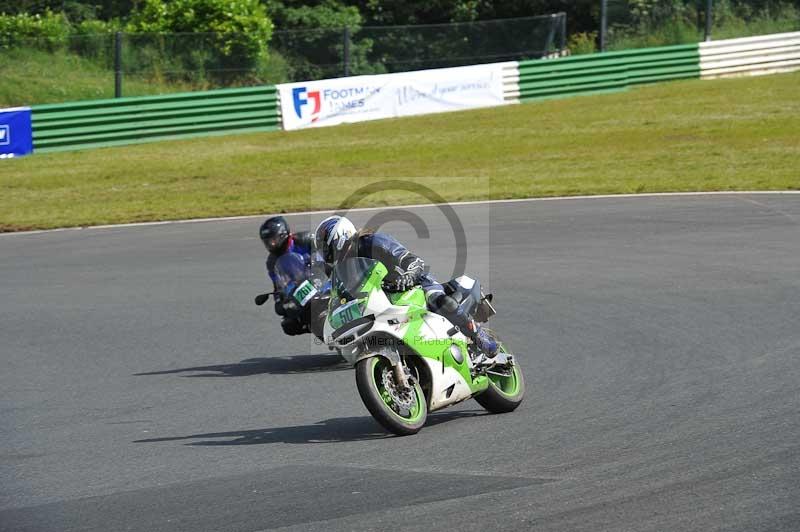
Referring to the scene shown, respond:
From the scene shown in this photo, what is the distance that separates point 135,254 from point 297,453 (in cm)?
1036

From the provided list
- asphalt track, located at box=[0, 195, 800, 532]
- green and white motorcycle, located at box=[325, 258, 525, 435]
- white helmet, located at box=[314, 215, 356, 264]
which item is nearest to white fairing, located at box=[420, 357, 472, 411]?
green and white motorcycle, located at box=[325, 258, 525, 435]

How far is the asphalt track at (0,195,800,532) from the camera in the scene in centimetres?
631

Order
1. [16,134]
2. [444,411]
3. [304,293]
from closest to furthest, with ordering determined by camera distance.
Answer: [444,411], [304,293], [16,134]

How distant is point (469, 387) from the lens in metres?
8.25

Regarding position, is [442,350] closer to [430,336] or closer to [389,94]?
[430,336]

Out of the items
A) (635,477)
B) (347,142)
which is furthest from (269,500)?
(347,142)

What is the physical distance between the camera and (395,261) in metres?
7.91

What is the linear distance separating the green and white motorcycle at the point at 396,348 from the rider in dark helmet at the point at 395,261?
9 centimetres

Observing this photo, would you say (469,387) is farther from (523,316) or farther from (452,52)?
(452,52)

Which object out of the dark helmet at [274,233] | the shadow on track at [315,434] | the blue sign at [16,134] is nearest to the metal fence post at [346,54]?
the blue sign at [16,134]

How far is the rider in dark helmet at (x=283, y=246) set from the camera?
447 inches

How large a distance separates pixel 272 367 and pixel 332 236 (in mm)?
2943

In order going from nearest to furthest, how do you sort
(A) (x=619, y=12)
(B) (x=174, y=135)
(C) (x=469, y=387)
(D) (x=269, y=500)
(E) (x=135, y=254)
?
(D) (x=269, y=500), (C) (x=469, y=387), (E) (x=135, y=254), (B) (x=174, y=135), (A) (x=619, y=12)

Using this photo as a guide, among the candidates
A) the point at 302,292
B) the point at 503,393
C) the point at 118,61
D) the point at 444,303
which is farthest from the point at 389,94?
the point at 444,303
